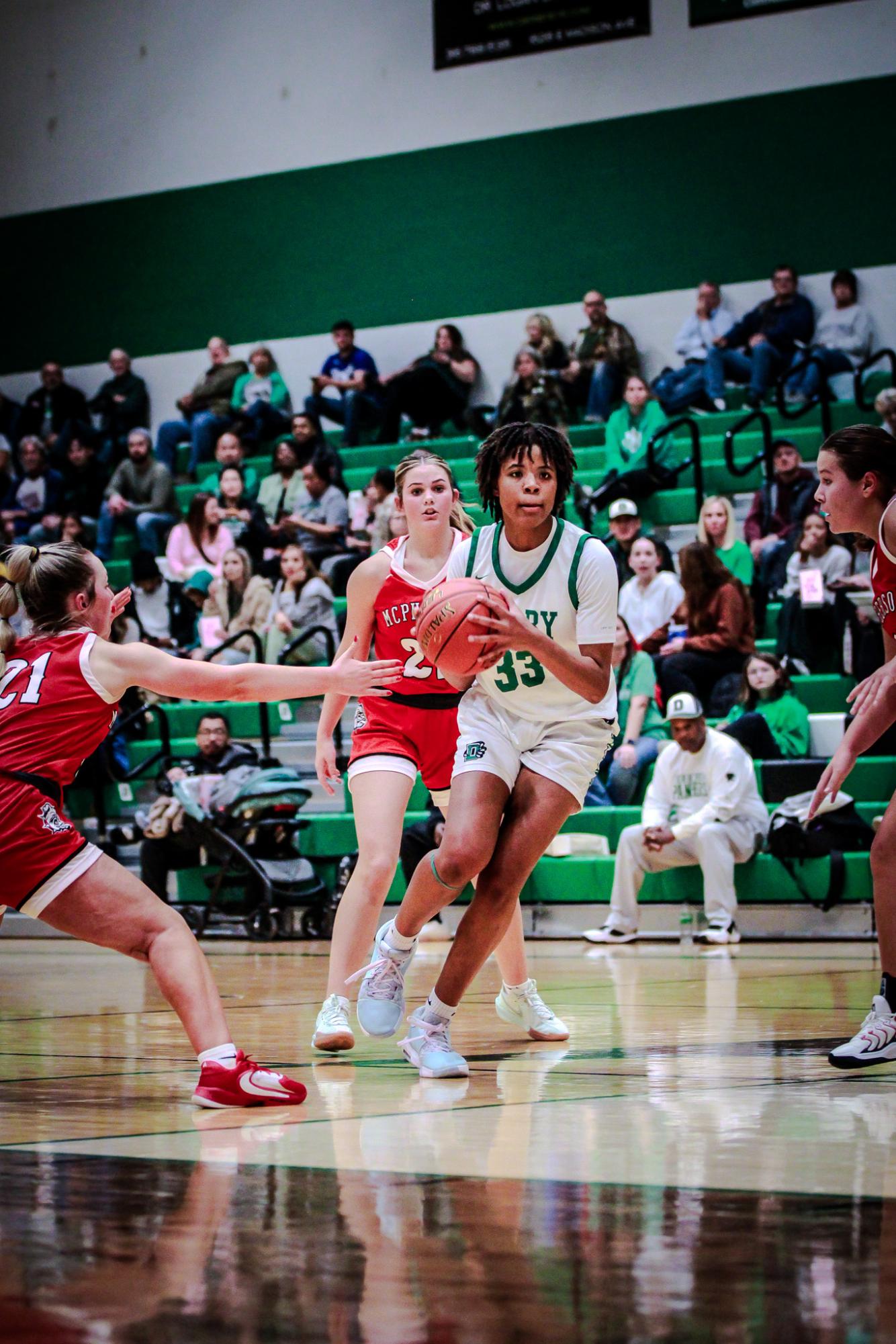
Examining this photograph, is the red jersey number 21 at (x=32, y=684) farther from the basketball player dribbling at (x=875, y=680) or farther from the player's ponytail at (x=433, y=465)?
the basketball player dribbling at (x=875, y=680)

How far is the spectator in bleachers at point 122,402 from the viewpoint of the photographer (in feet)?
57.7

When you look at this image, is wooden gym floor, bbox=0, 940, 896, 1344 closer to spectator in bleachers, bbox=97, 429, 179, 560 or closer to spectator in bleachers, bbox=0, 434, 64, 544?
spectator in bleachers, bbox=97, 429, 179, 560

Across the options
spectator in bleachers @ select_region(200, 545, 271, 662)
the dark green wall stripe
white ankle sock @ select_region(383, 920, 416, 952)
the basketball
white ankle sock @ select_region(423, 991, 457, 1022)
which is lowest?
white ankle sock @ select_region(423, 991, 457, 1022)

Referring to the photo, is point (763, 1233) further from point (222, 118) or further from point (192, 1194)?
point (222, 118)

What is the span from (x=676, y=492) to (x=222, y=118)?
26.9 feet

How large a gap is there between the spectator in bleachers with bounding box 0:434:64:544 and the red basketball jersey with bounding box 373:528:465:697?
1156 cm

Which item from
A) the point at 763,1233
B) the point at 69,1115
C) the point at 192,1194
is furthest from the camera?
the point at 69,1115

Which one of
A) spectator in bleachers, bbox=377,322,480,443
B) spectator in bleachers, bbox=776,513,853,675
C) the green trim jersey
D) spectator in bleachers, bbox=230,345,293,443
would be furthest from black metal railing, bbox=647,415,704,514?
the green trim jersey

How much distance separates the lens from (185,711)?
12750 millimetres

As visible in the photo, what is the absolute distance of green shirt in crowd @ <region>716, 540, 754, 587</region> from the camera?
11.5 metres

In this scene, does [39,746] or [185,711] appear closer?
[39,746]

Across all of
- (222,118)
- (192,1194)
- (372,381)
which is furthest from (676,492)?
(192,1194)

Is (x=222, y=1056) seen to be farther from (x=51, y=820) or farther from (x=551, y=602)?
(x=551, y=602)

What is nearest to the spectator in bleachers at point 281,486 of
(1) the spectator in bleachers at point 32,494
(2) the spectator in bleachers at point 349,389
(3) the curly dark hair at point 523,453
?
(2) the spectator in bleachers at point 349,389
